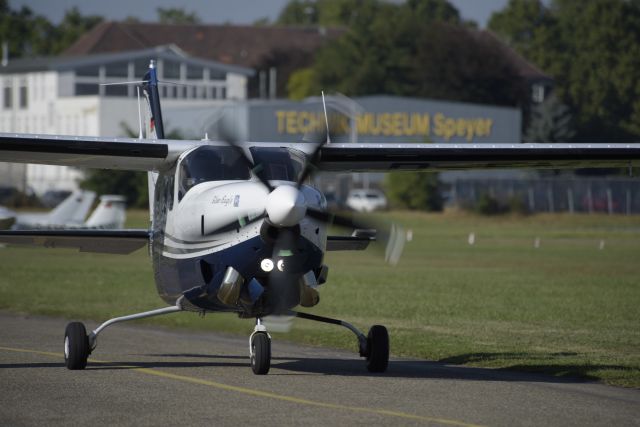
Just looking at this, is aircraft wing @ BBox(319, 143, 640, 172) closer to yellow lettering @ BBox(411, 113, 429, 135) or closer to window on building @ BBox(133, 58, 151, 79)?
yellow lettering @ BBox(411, 113, 429, 135)

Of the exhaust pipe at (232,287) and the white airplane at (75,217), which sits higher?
the exhaust pipe at (232,287)

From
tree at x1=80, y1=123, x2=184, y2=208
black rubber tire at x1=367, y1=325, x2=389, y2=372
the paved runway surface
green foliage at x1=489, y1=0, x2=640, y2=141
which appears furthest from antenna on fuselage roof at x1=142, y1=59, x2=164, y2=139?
green foliage at x1=489, y1=0, x2=640, y2=141

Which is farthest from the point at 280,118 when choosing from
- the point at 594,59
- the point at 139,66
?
the point at 594,59

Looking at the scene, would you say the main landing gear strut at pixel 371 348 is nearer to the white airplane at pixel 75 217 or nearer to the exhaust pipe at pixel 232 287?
the exhaust pipe at pixel 232 287

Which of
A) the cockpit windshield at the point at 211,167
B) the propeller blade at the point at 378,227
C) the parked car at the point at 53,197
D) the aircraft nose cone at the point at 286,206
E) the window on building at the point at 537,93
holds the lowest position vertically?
the parked car at the point at 53,197

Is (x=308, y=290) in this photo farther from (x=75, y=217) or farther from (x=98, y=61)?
(x=98, y=61)

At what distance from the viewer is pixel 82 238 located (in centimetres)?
1605

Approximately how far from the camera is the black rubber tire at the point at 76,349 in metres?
14.8

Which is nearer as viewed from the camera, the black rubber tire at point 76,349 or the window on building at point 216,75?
the black rubber tire at point 76,349

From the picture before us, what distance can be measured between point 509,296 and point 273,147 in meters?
14.6

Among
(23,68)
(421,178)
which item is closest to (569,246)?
(421,178)

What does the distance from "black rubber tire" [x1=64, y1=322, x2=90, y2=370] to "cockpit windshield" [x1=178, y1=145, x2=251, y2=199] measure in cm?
208

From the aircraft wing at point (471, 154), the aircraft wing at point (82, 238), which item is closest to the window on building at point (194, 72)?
the aircraft wing at point (82, 238)

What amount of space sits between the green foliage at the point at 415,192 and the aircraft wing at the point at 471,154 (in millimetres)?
58788
